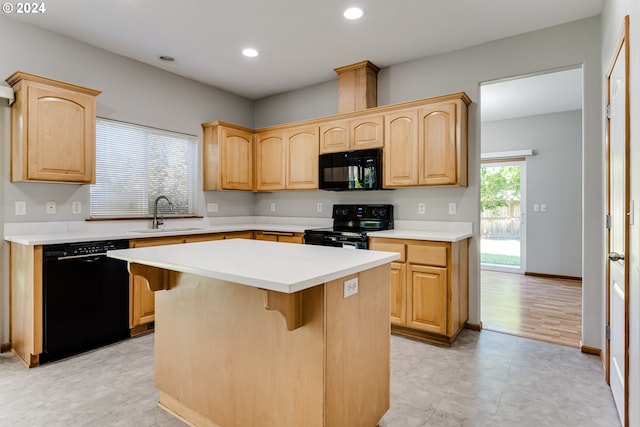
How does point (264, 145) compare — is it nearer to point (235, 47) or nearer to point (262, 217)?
point (262, 217)

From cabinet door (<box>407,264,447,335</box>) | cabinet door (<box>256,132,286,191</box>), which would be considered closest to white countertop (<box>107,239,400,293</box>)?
cabinet door (<box>407,264,447,335</box>)

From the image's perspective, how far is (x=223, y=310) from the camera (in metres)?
1.80

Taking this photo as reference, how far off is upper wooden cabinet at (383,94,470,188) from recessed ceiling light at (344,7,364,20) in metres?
1.02

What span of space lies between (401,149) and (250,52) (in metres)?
1.87

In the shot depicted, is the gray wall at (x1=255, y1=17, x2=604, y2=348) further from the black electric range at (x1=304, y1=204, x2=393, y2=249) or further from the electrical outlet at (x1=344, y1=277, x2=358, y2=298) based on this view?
the electrical outlet at (x1=344, y1=277, x2=358, y2=298)

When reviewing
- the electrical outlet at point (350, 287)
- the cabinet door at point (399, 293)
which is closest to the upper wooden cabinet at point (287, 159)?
the cabinet door at point (399, 293)

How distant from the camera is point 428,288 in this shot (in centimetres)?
315

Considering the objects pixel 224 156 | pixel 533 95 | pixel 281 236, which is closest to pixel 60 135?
pixel 224 156

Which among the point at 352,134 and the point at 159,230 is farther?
the point at 352,134

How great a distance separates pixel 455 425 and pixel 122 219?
3512 mm

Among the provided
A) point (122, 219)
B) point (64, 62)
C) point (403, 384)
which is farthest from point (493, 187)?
point (64, 62)

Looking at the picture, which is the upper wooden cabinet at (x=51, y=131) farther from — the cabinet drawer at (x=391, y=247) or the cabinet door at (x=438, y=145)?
the cabinet door at (x=438, y=145)

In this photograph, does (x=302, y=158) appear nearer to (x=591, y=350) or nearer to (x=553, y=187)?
(x=591, y=350)

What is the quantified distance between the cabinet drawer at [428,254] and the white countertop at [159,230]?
0.09m
